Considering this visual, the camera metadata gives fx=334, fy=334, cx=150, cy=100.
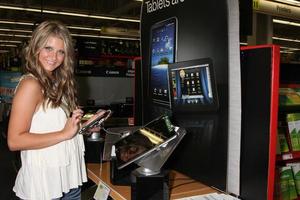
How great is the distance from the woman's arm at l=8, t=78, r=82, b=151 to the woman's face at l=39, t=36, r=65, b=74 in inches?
4.6

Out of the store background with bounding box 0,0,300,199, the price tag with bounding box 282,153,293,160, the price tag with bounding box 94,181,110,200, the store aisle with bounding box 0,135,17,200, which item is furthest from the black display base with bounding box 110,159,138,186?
the store aisle with bounding box 0,135,17,200

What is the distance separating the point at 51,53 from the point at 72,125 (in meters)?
0.33

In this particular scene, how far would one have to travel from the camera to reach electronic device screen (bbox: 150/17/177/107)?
5.56ft

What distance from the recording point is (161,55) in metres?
1.79

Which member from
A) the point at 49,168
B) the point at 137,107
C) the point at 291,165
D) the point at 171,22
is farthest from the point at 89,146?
the point at 291,165

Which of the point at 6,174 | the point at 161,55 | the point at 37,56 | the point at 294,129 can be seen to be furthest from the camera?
the point at 6,174

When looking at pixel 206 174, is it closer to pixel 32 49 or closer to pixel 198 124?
pixel 198 124

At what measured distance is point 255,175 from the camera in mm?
1314

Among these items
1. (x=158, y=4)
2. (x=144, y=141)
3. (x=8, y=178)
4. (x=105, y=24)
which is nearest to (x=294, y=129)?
(x=158, y=4)

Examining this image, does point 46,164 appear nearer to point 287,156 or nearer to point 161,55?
point 161,55

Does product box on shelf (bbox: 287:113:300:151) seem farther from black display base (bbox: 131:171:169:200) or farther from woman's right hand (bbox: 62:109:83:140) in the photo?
woman's right hand (bbox: 62:109:83:140)

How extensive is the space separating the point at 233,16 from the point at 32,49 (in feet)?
2.75

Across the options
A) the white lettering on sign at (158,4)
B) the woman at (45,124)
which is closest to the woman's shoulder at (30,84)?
the woman at (45,124)

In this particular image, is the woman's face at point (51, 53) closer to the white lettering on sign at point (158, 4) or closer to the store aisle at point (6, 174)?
the white lettering on sign at point (158, 4)
